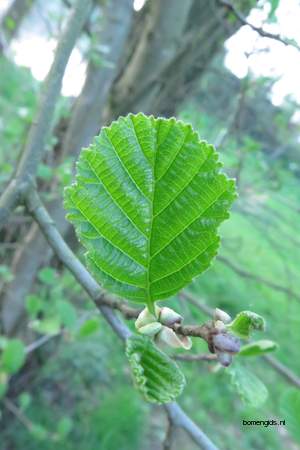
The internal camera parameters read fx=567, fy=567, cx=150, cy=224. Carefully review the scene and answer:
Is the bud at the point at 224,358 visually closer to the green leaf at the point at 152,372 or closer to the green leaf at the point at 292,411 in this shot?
the green leaf at the point at 152,372

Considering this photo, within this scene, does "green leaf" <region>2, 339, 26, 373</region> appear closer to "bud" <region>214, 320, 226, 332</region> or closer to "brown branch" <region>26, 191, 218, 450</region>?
"brown branch" <region>26, 191, 218, 450</region>

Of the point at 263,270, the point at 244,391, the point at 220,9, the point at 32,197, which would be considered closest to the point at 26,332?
the point at 220,9

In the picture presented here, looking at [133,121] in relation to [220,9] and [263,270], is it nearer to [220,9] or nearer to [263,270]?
[220,9]

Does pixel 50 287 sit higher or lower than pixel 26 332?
higher

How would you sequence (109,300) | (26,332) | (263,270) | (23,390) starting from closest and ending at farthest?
1. (109,300)
2. (26,332)
3. (23,390)
4. (263,270)

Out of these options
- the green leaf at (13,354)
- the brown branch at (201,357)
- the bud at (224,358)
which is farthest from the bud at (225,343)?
the green leaf at (13,354)

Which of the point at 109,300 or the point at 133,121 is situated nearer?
the point at 133,121

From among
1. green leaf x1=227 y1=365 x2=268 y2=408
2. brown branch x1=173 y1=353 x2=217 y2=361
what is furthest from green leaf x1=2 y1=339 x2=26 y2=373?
green leaf x1=227 y1=365 x2=268 y2=408
